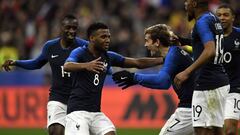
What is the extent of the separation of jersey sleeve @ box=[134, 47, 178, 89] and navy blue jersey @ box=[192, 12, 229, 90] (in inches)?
11.7

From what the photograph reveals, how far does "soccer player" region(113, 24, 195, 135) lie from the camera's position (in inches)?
381

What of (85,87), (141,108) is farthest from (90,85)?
(141,108)

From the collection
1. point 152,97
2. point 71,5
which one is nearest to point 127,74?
point 152,97

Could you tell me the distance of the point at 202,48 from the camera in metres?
9.48

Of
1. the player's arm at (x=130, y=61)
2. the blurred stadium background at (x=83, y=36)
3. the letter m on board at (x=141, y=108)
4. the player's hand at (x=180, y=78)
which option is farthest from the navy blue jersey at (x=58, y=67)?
the letter m on board at (x=141, y=108)

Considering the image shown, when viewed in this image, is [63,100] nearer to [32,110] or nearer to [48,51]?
[48,51]

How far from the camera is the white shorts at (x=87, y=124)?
9.89 metres

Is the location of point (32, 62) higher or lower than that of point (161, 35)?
lower

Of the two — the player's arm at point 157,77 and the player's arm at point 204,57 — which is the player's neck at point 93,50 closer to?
the player's arm at point 157,77

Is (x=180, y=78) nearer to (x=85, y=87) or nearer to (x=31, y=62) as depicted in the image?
(x=85, y=87)

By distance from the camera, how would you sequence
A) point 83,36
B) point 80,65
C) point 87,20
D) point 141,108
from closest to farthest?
point 80,65
point 141,108
point 83,36
point 87,20

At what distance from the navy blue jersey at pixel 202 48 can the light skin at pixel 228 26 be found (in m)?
2.09

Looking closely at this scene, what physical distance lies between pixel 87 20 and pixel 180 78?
13253 millimetres

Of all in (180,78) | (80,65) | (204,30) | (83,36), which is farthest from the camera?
(83,36)
